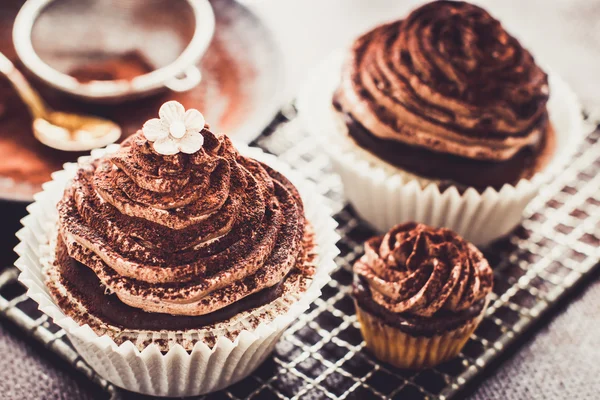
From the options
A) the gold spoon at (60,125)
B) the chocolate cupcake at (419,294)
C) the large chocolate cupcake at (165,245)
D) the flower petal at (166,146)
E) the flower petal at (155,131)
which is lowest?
the chocolate cupcake at (419,294)

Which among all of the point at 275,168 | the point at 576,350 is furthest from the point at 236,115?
the point at 576,350

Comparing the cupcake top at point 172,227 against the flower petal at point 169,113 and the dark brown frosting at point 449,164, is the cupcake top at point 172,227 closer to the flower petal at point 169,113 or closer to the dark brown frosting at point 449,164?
the flower petal at point 169,113

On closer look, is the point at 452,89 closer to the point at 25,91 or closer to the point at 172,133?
the point at 172,133

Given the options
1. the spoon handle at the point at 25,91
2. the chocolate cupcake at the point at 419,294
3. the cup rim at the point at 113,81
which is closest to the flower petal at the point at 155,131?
the chocolate cupcake at the point at 419,294

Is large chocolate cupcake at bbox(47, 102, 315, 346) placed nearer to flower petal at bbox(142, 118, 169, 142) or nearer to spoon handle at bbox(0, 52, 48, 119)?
flower petal at bbox(142, 118, 169, 142)

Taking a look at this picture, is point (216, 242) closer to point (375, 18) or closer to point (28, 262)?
point (28, 262)
